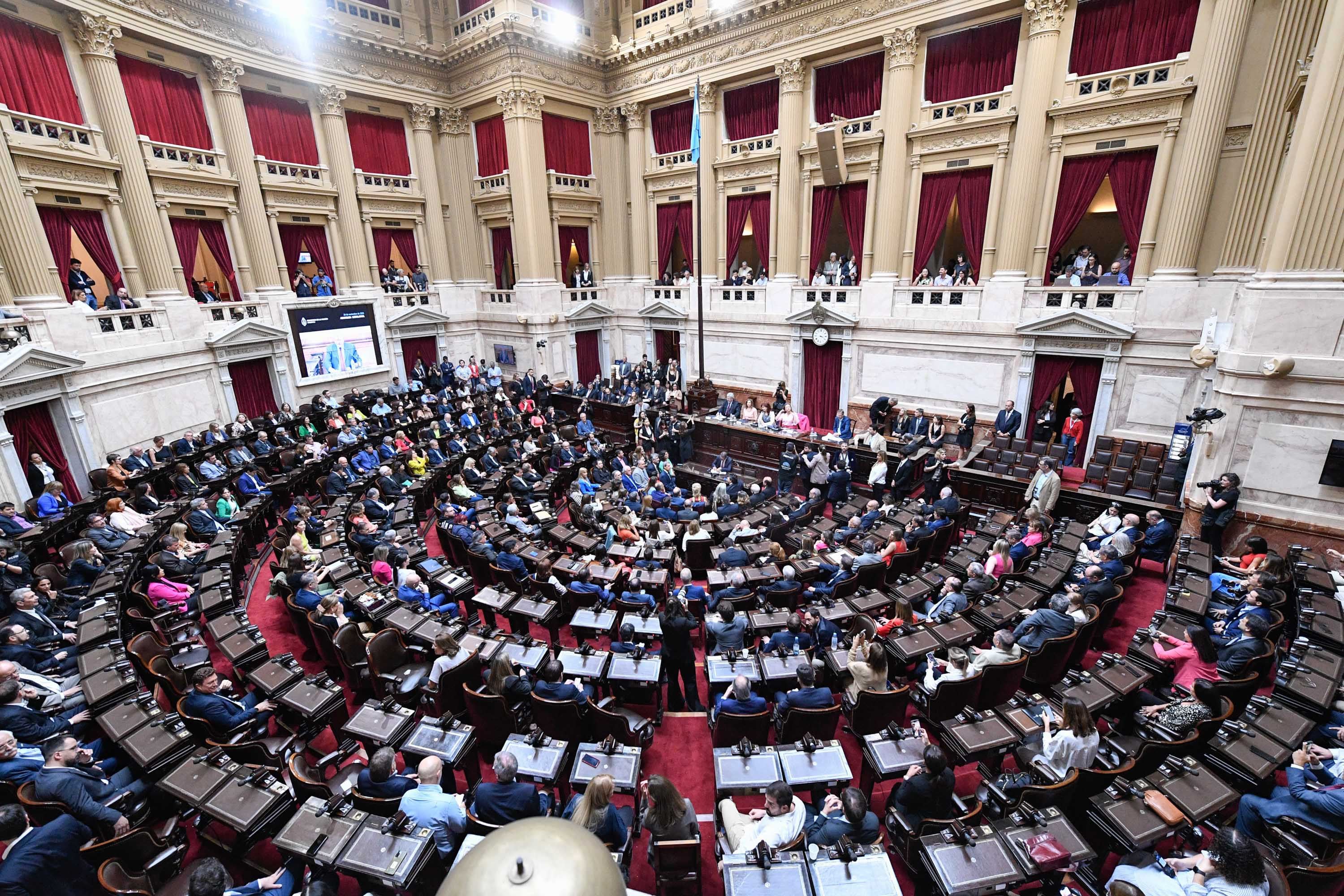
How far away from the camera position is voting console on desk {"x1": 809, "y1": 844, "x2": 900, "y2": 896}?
4051 mm

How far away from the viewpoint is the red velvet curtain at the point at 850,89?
17.0 meters

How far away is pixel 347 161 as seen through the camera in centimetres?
2014

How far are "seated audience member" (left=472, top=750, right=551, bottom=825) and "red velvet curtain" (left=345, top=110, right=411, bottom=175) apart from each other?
22.4m

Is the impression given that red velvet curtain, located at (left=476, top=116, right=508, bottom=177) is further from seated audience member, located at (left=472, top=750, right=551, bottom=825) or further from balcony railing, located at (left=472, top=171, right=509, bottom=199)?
seated audience member, located at (left=472, top=750, right=551, bottom=825)

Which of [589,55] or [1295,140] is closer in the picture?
[1295,140]

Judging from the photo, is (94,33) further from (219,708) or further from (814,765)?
(814,765)

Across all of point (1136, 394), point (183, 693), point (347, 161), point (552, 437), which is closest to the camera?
point (183, 693)

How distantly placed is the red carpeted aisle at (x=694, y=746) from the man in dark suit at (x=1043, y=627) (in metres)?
1.48

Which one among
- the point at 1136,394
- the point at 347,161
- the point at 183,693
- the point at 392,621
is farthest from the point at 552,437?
the point at 1136,394

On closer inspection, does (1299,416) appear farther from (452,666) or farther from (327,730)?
(327,730)

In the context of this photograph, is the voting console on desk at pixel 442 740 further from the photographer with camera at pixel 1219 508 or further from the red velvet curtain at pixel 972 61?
the red velvet curtain at pixel 972 61

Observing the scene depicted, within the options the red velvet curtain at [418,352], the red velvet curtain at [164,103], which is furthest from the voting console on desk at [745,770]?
the red velvet curtain at [418,352]

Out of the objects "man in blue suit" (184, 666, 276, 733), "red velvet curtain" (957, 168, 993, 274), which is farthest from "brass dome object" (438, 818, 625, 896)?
"red velvet curtain" (957, 168, 993, 274)

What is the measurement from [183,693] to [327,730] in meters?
1.50
